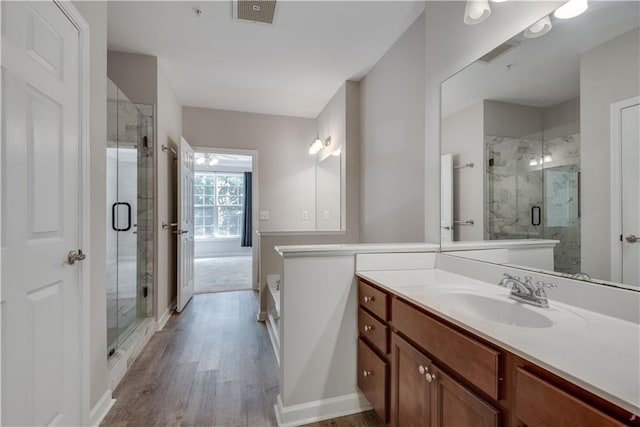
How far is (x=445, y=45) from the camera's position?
1.77 metres

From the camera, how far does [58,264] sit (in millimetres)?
1224

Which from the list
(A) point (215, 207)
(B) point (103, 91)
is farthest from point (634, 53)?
(A) point (215, 207)

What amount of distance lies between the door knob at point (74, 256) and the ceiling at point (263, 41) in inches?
72.0

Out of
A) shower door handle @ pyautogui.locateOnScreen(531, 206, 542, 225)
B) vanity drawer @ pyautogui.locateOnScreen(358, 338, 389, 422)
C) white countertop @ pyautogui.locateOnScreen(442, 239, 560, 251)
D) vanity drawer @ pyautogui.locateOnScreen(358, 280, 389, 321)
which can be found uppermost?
shower door handle @ pyautogui.locateOnScreen(531, 206, 542, 225)

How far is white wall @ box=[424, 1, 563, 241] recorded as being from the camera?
4.40 ft

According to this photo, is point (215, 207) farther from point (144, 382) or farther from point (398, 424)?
point (398, 424)

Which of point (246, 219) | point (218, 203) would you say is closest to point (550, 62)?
point (246, 219)

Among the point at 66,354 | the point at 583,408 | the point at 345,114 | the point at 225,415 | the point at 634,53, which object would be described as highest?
the point at 345,114

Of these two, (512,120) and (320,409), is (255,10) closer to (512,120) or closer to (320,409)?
(512,120)

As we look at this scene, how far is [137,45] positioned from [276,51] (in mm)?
1260

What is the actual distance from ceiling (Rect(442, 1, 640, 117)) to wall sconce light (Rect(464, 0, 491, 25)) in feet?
0.68

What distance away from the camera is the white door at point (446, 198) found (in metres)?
1.73

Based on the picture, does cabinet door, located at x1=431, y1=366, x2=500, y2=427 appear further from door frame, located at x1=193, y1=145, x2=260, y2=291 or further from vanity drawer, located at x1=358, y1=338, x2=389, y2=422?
door frame, located at x1=193, y1=145, x2=260, y2=291

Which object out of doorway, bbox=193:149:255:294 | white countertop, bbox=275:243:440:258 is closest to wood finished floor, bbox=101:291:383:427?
white countertop, bbox=275:243:440:258
